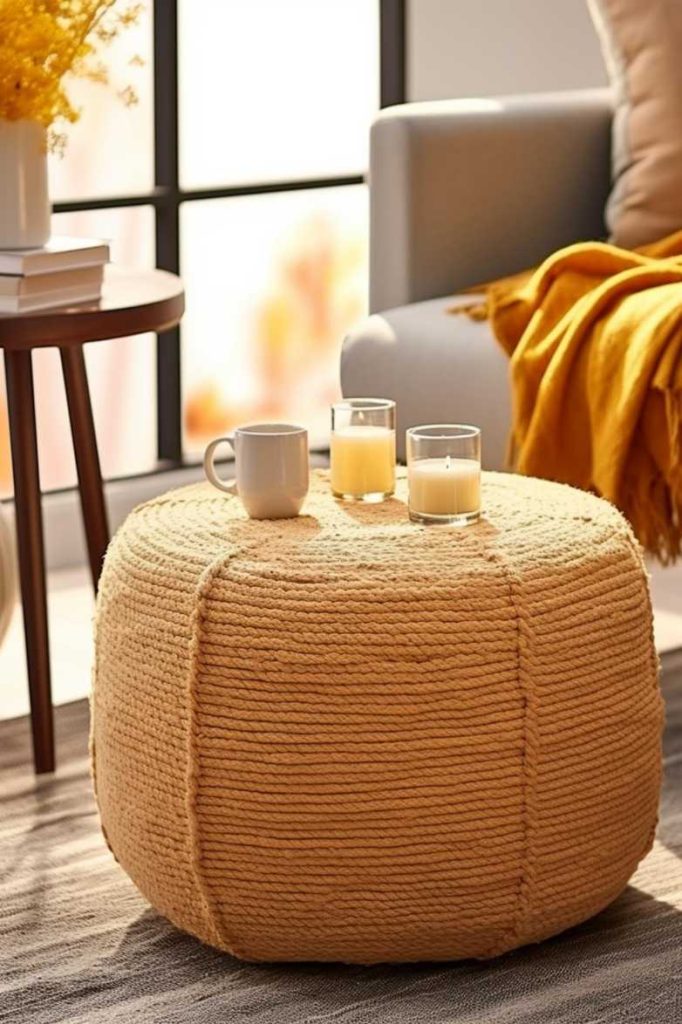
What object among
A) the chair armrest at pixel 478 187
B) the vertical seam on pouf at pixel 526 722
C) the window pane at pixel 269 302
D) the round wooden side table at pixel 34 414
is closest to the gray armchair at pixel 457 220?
the chair armrest at pixel 478 187

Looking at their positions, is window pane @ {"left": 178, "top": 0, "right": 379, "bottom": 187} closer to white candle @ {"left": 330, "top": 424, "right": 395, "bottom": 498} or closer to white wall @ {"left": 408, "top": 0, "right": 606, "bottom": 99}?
white wall @ {"left": 408, "top": 0, "right": 606, "bottom": 99}

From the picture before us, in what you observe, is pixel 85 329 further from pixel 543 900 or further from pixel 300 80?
Result: pixel 300 80

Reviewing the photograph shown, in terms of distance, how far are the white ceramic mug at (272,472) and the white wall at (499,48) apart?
2101 millimetres

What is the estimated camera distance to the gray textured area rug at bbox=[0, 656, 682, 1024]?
5.39 ft

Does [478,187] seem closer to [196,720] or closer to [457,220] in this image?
[457,220]

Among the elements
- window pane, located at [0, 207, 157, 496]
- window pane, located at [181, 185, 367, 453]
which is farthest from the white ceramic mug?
window pane, located at [181, 185, 367, 453]

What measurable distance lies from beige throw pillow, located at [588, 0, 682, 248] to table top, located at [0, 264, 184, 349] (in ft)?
2.86

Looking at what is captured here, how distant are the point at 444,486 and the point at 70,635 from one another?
1238mm

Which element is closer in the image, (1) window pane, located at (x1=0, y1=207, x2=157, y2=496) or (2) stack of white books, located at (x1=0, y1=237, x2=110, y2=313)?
(2) stack of white books, located at (x1=0, y1=237, x2=110, y2=313)


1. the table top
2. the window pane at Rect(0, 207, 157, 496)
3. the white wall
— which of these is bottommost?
the window pane at Rect(0, 207, 157, 496)

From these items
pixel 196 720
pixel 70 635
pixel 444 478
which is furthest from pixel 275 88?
pixel 196 720

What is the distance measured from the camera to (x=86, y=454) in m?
2.36

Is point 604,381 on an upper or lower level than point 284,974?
upper

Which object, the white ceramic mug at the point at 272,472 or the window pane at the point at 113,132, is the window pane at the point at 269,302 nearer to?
the window pane at the point at 113,132
